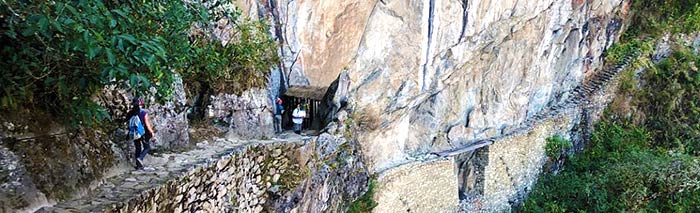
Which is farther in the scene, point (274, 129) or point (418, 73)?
point (418, 73)

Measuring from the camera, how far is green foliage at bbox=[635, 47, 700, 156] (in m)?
15.4

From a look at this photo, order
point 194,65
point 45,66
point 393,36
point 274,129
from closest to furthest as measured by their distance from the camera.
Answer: point 45,66 → point 194,65 → point 274,129 → point 393,36

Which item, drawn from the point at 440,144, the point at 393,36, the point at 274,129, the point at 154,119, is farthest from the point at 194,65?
the point at 440,144

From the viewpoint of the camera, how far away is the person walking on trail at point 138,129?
17.1ft

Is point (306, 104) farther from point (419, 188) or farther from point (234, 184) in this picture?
point (234, 184)

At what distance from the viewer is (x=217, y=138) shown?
7.62m

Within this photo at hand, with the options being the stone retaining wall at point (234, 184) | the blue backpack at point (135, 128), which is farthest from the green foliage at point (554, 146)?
the blue backpack at point (135, 128)

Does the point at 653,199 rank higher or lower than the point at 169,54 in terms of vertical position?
lower

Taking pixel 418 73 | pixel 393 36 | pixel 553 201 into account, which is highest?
pixel 393 36

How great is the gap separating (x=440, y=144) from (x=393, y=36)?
326cm

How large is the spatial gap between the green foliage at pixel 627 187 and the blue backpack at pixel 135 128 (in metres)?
10.7

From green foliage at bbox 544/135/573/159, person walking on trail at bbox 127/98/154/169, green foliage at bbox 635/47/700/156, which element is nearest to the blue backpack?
person walking on trail at bbox 127/98/154/169

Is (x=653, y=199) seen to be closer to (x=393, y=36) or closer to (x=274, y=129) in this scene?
(x=393, y=36)

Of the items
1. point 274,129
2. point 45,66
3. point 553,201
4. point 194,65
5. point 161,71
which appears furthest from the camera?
point 553,201
